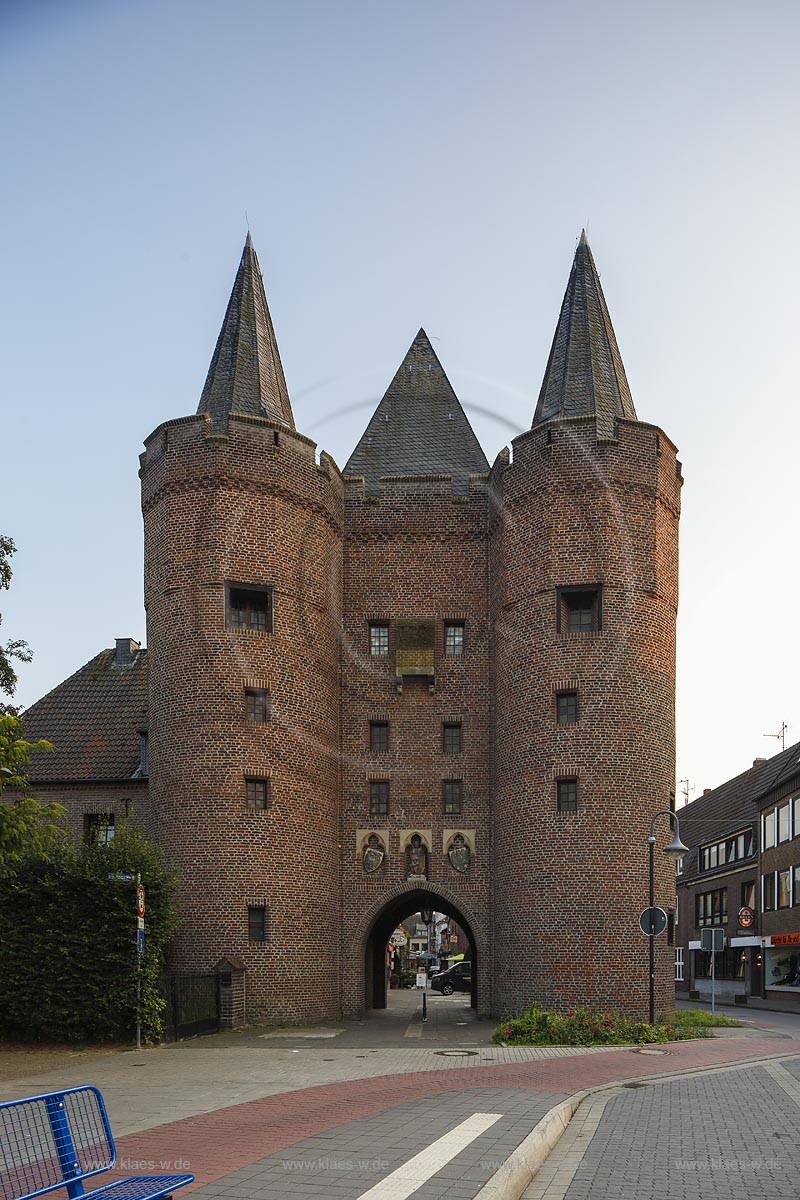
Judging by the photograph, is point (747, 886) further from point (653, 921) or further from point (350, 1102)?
point (350, 1102)

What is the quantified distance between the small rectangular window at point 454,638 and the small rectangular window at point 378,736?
2.71 m

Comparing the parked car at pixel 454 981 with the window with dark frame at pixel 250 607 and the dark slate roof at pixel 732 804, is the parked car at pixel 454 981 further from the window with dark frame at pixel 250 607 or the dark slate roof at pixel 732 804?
the window with dark frame at pixel 250 607

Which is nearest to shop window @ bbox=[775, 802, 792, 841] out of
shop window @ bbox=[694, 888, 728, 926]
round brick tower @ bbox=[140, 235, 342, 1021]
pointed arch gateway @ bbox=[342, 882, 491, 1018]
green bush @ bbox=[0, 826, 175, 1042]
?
shop window @ bbox=[694, 888, 728, 926]

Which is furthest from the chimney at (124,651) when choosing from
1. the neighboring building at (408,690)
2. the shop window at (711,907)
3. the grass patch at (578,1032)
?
the shop window at (711,907)

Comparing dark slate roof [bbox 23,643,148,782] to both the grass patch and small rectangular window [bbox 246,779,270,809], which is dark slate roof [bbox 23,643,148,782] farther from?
the grass patch

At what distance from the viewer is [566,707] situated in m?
30.1

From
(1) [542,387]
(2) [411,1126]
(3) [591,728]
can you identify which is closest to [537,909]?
(3) [591,728]

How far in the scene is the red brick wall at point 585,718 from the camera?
28594mm

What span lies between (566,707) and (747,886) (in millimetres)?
32355

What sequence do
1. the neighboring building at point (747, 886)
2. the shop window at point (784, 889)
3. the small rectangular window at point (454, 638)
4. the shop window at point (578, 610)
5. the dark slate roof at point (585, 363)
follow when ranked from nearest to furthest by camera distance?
1. the shop window at point (578, 610)
2. the dark slate roof at point (585, 363)
3. the small rectangular window at point (454, 638)
4. the shop window at point (784, 889)
5. the neighboring building at point (747, 886)

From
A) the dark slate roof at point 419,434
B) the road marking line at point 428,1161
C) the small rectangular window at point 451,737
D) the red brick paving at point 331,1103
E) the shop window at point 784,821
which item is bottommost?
the red brick paving at point 331,1103

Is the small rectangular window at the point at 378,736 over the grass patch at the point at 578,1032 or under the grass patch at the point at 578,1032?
over

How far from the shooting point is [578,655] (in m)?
30.0

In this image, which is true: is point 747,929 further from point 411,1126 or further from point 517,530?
point 411,1126
